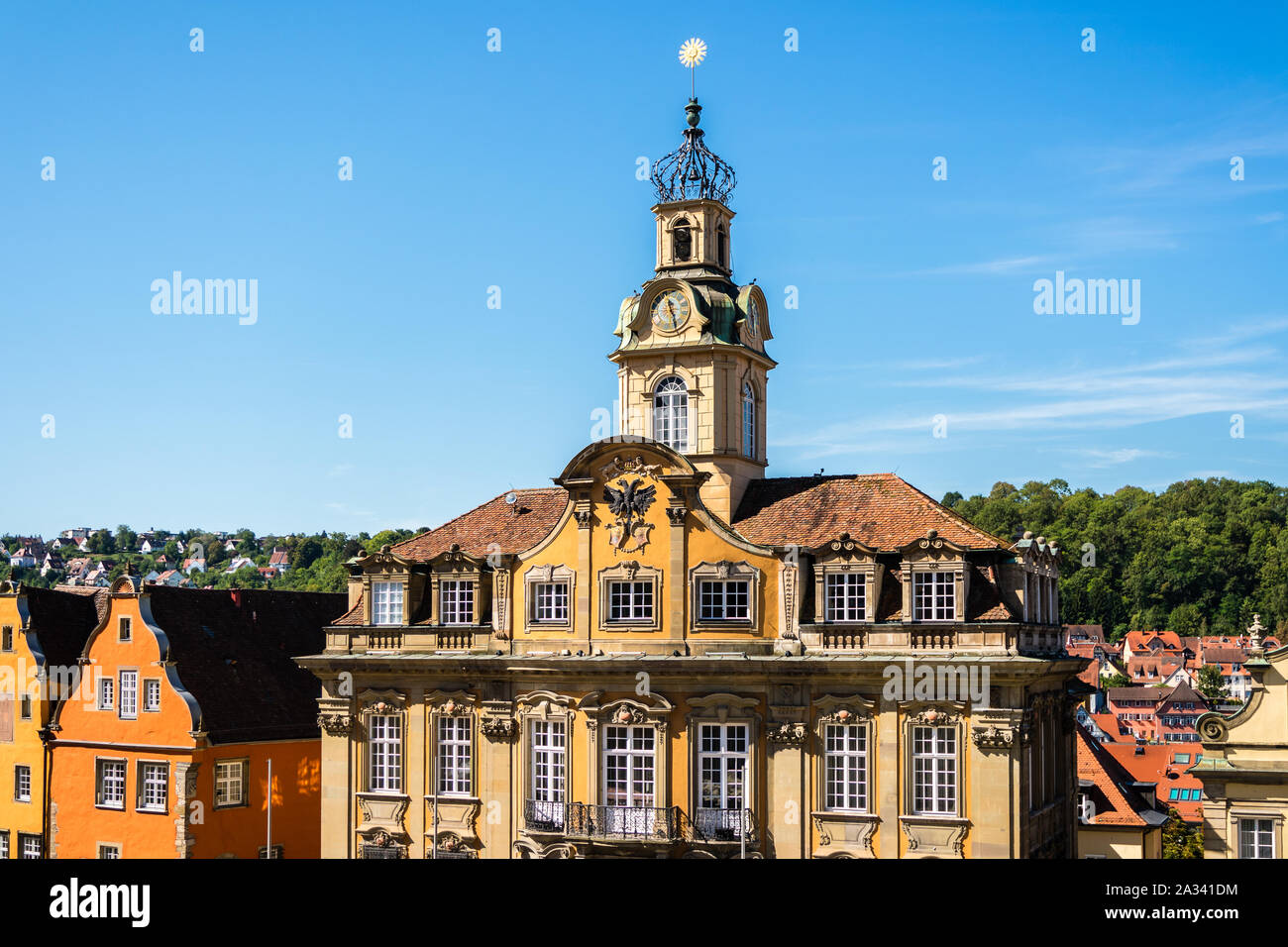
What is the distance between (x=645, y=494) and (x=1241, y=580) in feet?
545

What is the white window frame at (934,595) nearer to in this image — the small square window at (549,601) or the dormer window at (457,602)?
the small square window at (549,601)

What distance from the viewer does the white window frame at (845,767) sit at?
143 ft

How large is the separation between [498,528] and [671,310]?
32.8 feet

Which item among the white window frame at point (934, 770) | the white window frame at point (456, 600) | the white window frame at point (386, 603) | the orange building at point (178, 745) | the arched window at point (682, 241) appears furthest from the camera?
the orange building at point (178, 745)

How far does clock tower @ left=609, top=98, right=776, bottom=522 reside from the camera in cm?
4997

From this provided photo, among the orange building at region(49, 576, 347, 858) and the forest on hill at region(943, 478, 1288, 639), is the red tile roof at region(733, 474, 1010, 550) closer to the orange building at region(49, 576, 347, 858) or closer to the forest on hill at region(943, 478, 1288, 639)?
the orange building at region(49, 576, 347, 858)

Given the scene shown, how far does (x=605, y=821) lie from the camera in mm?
45594

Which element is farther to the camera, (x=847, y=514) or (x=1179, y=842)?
(x=1179, y=842)

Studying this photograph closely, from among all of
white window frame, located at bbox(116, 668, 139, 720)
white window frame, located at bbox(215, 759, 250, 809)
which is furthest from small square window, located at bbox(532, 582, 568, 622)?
white window frame, located at bbox(116, 668, 139, 720)

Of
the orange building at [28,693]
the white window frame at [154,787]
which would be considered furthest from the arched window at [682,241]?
the orange building at [28,693]

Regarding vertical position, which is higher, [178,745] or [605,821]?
[178,745]

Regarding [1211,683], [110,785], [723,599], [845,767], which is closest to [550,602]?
[723,599]

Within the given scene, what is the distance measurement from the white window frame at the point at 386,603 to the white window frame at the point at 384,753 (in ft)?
11.0

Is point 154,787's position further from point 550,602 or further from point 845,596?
point 845,596
